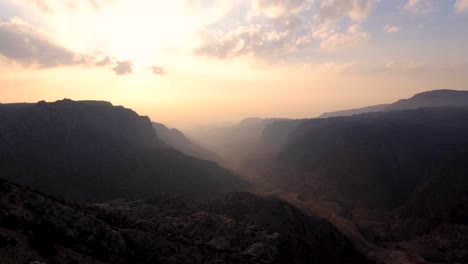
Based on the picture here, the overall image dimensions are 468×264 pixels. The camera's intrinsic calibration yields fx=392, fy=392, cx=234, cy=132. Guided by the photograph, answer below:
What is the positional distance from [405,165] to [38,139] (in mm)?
139167

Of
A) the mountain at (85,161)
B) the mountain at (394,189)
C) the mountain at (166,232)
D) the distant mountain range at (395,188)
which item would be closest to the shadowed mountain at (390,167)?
the distant mountain range at (395,188)

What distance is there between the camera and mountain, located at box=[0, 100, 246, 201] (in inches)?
5074

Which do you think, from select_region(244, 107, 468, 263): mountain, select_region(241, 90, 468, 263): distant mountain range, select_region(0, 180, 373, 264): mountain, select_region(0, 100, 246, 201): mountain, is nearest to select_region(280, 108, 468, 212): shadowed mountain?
select_region(241, 90, 468, 263): distant mountain range

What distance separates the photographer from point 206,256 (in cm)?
5912

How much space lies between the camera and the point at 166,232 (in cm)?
7250

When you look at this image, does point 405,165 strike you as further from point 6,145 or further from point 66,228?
point 6,145

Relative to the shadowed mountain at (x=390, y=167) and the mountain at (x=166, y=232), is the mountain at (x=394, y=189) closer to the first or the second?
the shadowed mountain at (x=390, y=167)

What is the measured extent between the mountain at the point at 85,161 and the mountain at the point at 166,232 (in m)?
31.2

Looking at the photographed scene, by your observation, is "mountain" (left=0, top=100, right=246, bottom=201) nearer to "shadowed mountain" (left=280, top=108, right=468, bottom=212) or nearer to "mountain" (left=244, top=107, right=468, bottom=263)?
"mountain" (left=244, top=107, right=468, bottom=263)

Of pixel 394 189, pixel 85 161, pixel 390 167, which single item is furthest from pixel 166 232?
pixel 390 167

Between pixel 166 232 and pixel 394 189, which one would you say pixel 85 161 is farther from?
pixel 394 189

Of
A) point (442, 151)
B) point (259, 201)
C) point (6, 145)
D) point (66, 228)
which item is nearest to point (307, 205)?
point (259, 201)

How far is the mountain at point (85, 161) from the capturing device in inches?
5074

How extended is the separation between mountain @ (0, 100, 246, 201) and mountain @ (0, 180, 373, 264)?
31245 millimetres
